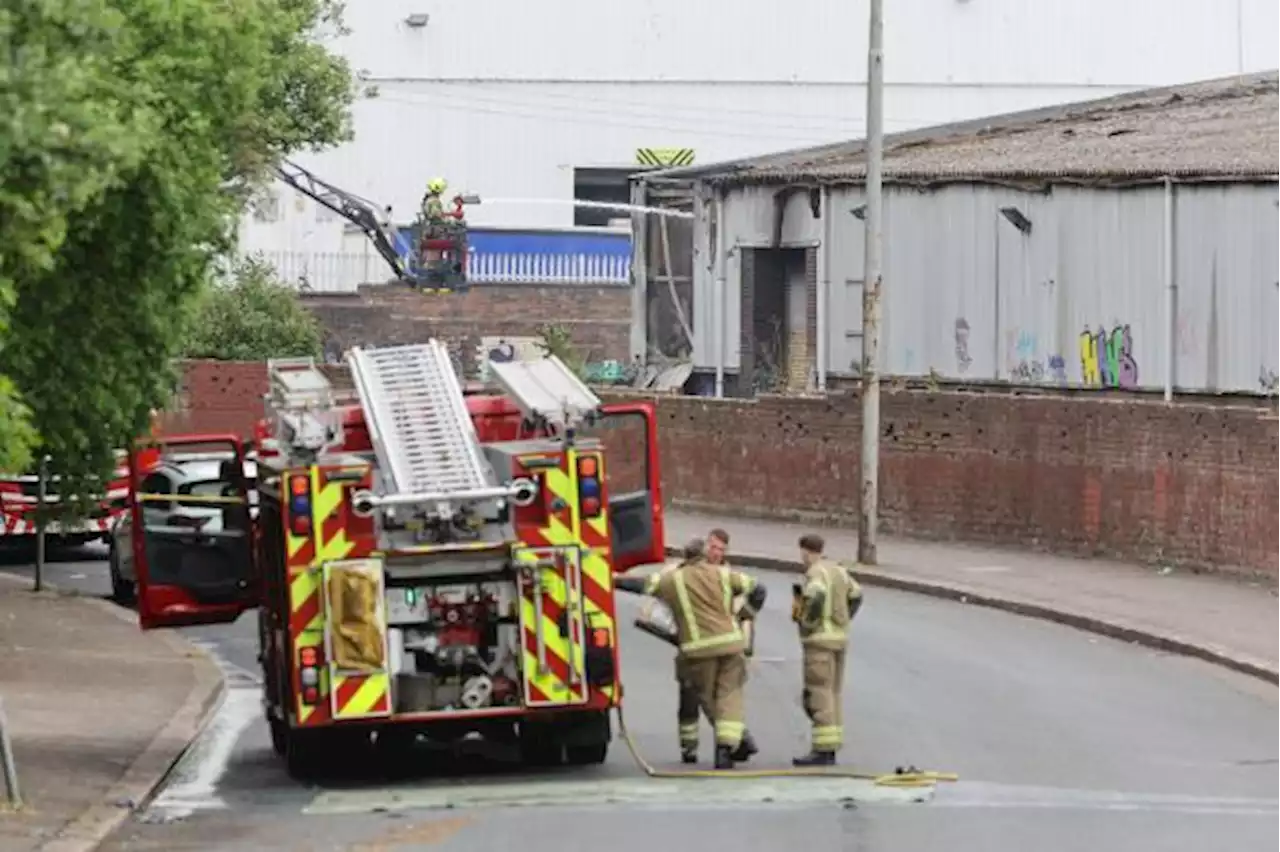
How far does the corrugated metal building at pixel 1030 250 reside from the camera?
119ft

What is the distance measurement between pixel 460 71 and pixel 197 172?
2192 inches

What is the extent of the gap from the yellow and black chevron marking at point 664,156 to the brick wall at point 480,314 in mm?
11107

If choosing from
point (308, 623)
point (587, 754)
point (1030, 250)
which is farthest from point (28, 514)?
point (308, 623)

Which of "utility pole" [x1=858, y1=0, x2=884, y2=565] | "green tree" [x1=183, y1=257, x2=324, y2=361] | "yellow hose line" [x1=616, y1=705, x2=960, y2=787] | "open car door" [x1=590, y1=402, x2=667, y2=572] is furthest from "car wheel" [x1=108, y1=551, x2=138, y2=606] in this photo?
"green tree" [x1=183, y1=257, x2=324, y2=361]

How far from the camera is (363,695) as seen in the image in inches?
678

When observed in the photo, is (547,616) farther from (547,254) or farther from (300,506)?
(547,254)

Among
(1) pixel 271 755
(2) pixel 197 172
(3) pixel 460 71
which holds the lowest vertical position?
(1) pixel 271 755

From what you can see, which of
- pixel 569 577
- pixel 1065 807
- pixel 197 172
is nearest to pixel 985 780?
pixel 1065 807

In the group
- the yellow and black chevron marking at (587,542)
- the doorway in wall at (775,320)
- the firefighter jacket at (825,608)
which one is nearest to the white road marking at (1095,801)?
the firefighter jacket at (825,608)

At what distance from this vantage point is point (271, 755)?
20.1m

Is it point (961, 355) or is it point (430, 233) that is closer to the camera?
point (961, 355)

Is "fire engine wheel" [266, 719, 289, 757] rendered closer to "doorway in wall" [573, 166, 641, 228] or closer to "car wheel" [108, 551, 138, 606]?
"car wheel" [108, 551, 138, 606]

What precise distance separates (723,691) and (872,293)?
1642 cm

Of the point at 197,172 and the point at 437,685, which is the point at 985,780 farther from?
the point at 197,172
